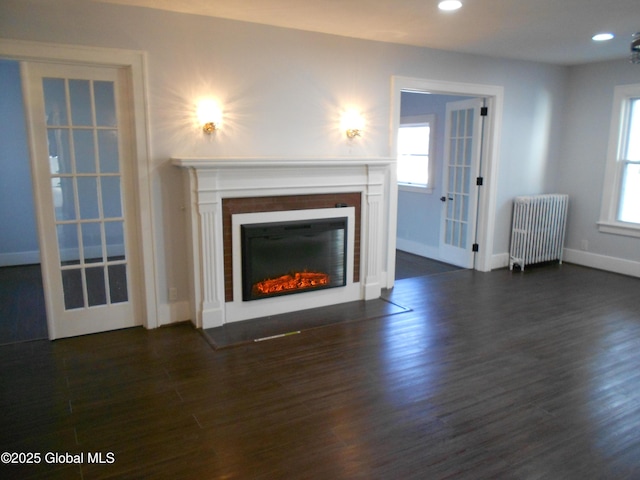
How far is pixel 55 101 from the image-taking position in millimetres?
3596

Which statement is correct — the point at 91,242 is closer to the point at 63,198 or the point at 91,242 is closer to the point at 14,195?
the point at 63,198

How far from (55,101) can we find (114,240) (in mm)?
1143

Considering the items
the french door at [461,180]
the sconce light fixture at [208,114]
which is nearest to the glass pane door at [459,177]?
the french door at [461,180]


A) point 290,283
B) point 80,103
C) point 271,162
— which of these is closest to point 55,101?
point 80,103

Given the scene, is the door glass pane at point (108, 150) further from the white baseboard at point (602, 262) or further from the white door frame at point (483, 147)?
the white baseboard at point (602, 262)

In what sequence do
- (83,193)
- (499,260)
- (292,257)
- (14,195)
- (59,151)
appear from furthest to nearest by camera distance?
1. (499,260)
2. (14,195)
3. (292,257)
4. (83,193)
5. (59,151)

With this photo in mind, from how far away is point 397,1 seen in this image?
3.43 meters

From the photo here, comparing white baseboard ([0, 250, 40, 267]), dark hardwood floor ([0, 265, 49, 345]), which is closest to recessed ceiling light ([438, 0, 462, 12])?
dark hardwood floor ([0, 265, 49, 345])

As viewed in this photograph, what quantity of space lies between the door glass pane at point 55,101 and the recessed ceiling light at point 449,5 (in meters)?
2.87

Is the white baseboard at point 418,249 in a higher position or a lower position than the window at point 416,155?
lower

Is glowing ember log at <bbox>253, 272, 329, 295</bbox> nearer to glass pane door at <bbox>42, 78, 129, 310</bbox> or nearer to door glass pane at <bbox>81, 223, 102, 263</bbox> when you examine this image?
glass pane door at <bbox>42, 78, 129, 310</bbox>

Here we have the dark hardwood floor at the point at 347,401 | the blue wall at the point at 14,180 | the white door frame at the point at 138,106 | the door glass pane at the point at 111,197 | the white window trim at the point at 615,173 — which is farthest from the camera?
the blue wall at the point at 14,180

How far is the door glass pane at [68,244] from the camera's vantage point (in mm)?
3762

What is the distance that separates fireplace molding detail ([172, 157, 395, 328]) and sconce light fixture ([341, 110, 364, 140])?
1.24 ft
